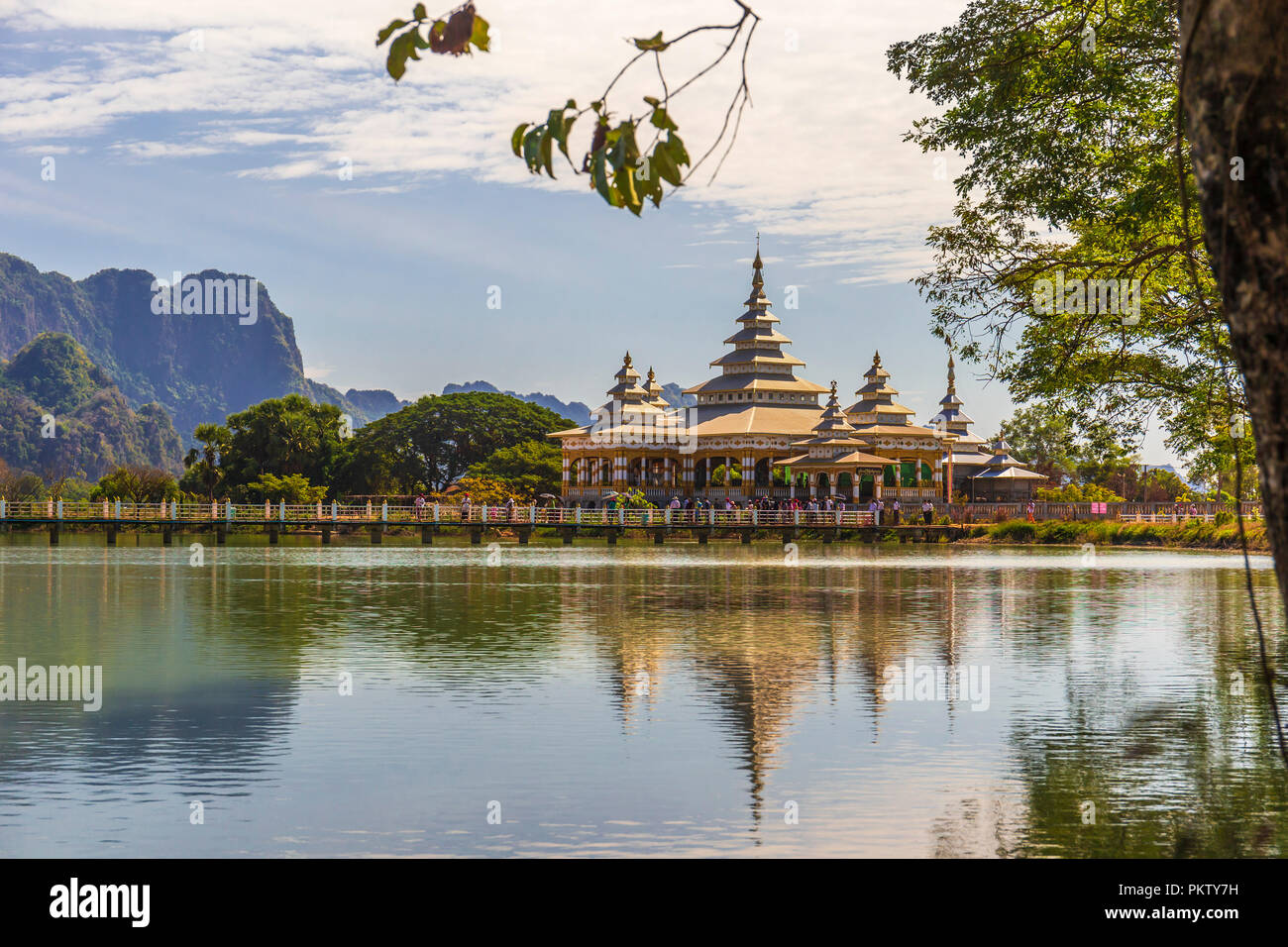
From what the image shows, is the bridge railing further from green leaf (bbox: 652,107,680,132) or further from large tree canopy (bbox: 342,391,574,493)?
green leaf (bbox: 652,107,680,132)

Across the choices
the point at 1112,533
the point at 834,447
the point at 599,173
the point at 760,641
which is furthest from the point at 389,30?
the point at 834,447

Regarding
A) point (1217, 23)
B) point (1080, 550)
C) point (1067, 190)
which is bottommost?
point (1080, 550)

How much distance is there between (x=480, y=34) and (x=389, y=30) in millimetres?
278

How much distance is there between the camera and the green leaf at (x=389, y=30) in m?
4.29

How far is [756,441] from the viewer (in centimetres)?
7688

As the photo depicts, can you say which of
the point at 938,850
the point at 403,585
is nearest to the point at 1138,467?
the point at 403,585

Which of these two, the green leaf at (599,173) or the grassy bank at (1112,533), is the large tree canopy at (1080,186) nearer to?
the green leaf at (599,173)

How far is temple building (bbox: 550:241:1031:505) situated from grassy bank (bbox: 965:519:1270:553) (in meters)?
7.67

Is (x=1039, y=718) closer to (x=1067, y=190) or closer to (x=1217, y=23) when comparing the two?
Answer: (x=1067, y=190)

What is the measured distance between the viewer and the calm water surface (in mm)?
8164

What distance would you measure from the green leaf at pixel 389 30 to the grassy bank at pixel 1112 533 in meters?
48.4

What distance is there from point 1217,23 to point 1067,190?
13493mm

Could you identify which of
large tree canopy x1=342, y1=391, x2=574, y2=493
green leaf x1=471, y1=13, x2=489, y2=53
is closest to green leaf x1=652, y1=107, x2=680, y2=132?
green leaf x1=471, y1=13, x2=489, y2=53
